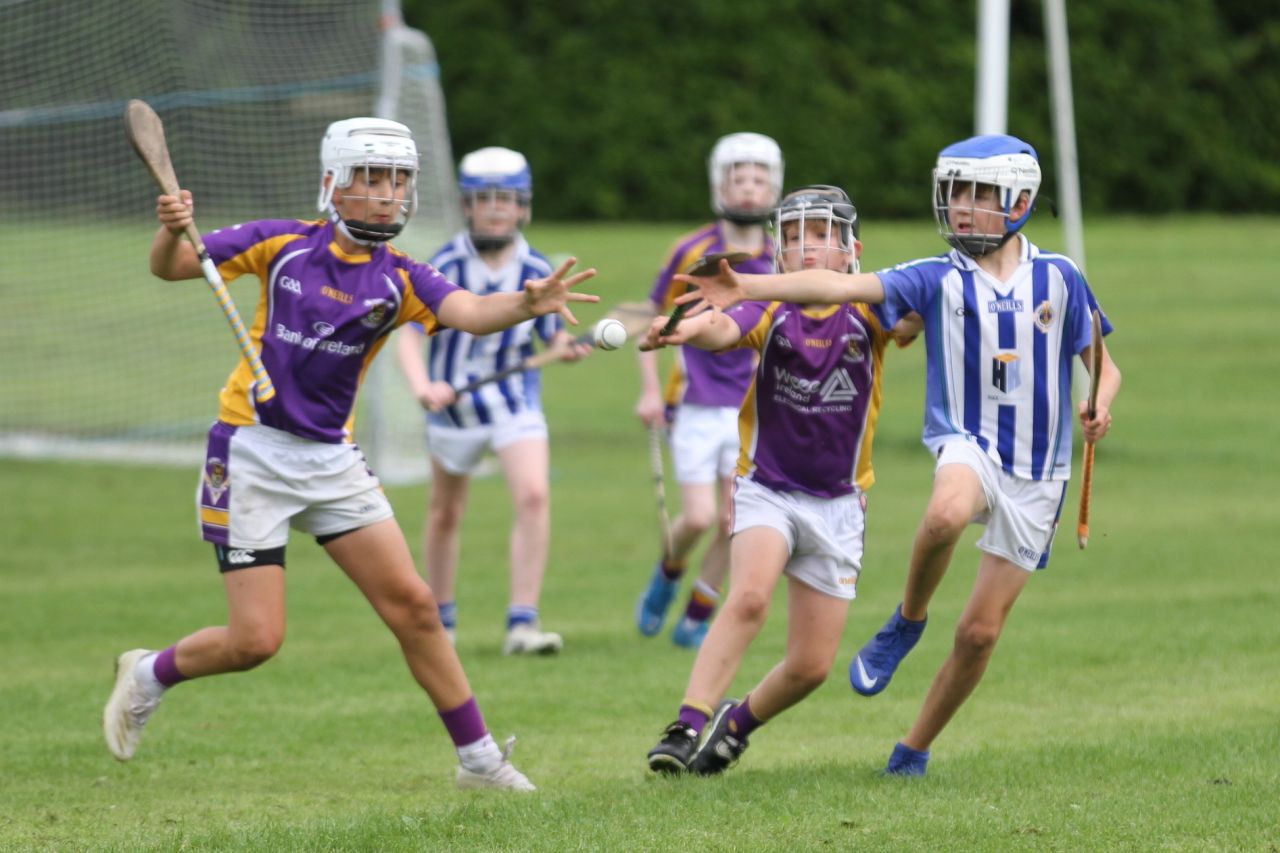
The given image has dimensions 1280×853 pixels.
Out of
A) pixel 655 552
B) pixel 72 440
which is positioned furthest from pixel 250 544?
pixel 72 440

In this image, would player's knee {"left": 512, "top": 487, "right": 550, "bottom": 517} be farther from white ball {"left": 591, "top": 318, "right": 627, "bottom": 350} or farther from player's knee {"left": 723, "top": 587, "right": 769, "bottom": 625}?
white ball {"left": 591, "top": 318, "right": 627, "bottom": 350}

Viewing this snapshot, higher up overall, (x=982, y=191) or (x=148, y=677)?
(x=982, y=191)

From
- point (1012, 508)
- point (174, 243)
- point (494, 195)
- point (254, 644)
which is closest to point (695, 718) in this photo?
point (1012, 508)

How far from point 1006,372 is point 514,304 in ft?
4.83

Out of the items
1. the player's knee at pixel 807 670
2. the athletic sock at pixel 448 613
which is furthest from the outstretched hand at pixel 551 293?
the athletic sock at pixel 448 613

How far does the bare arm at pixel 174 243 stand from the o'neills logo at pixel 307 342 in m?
Answer: 0.31

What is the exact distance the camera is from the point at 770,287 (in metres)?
5.30

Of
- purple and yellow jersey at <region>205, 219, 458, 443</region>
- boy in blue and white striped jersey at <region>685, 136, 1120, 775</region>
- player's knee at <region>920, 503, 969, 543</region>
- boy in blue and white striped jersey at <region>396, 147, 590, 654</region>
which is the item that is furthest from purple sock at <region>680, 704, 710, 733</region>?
boy in blue and white striped jersey at <region>396, 147, 590, 654</region>

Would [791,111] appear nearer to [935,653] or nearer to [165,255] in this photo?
[935,653]

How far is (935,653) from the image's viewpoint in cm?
827

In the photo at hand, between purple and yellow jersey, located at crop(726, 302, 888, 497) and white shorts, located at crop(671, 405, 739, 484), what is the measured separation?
275 cm

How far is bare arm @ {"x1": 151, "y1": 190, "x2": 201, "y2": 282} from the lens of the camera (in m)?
5.53

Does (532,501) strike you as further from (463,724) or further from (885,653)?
(885,653)

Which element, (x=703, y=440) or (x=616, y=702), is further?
(x=703, y=440)
